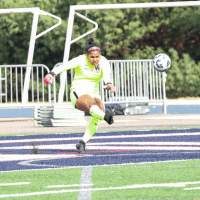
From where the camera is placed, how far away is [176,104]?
1959 centimetres

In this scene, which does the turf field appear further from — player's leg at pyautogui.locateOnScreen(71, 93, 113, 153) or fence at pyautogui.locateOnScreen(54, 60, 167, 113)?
fence at pyautogui.locateOnScreen(54, 60, 167, 113)

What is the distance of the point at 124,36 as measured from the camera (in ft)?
83.9

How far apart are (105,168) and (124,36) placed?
19.5m

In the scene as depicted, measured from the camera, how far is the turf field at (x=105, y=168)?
4928 mm

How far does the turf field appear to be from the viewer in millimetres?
4928

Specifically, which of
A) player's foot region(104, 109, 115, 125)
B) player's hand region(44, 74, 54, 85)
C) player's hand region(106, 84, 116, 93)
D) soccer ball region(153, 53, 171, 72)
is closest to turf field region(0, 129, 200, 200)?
player's foot region(104, 109, 115, 125)

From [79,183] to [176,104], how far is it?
14434 mm

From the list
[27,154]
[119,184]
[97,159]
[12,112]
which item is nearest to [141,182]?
[119,184]

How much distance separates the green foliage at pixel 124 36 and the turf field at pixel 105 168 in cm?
1396

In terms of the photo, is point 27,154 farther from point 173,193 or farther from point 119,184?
Answer: point 173,193

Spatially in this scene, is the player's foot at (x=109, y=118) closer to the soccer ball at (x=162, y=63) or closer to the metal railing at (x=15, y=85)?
the soccer ball at (x=162, y=63)

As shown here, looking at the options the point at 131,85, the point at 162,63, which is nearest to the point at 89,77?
the point at 162,63

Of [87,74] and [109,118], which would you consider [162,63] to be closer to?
[87,74]

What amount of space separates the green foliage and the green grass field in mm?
17777
